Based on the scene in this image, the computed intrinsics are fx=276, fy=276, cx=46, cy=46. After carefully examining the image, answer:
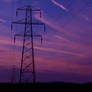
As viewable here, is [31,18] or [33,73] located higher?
[31,18]

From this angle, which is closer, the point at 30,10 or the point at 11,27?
the point at 11,27

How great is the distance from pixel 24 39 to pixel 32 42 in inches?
43.9

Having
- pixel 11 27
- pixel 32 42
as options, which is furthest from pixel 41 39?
pixel 11 27

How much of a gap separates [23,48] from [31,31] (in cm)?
228

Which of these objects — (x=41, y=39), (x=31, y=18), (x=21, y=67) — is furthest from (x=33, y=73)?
(x=31, y=18)

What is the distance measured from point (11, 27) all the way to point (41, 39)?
3.88 meters

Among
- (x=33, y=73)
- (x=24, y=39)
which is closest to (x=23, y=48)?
(x=24, y=39)

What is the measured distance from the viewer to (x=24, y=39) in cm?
3328

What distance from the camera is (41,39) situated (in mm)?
33031

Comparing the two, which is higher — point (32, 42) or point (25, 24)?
point (25, 24)

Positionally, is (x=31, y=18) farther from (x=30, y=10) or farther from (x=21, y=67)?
(x=21, y=67)

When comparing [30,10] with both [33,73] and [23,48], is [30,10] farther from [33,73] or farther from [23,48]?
[33,73]

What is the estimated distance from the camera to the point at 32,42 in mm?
32906

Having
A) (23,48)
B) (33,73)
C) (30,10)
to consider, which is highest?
(30,10)
